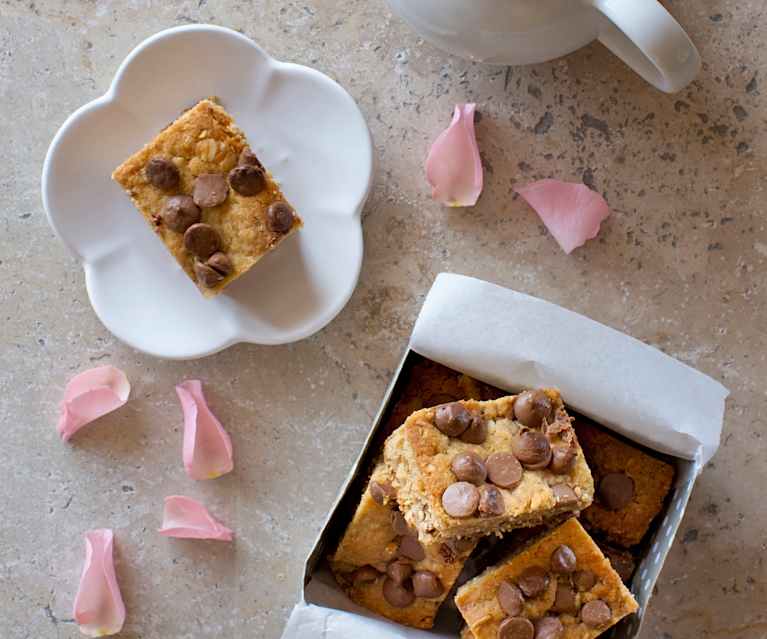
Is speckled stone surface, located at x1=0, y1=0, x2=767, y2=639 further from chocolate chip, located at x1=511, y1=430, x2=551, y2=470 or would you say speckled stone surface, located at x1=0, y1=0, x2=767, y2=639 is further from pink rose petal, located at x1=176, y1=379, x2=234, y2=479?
chocolate chip, located at x1=511, y1=430, x2=551, y2=470

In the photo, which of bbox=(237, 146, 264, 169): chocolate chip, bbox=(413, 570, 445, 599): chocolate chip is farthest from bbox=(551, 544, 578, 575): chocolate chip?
bbox=(237, 146, 264, 169): chocolate chip

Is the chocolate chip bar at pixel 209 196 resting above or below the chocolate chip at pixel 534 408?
above

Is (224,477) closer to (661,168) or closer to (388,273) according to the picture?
(388,273)

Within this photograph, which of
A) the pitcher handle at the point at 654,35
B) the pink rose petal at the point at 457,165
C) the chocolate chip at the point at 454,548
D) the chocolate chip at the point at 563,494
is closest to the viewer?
the pitcher handle at the point at 654,35

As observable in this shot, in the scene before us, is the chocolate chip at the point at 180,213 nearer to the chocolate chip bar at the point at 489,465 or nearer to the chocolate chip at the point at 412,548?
the chocolate chip bar at the point at 489,465

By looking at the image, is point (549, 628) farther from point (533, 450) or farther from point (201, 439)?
point (201, 439)

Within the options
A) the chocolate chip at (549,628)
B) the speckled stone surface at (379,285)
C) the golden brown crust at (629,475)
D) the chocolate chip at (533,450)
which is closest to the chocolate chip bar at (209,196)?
the speckled stone surface at (379,285)
